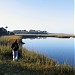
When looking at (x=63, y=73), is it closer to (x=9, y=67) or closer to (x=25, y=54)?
(x=9, y=67)

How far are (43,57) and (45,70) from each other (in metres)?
5.59

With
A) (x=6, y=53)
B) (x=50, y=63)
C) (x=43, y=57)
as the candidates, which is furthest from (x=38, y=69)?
(x=6, y=53)

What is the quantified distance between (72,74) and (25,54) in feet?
24.4

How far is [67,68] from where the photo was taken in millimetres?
17469

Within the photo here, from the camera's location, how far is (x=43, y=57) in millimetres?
22188

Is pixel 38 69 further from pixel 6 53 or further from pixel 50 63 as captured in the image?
pixel 6 53

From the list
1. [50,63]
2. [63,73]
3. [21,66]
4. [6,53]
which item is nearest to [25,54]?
[6,53]

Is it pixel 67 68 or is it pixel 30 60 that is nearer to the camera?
pixel 67 68

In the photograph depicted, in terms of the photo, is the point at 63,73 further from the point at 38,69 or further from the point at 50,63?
the point at 50,63

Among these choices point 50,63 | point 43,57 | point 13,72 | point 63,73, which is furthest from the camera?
point 43,57

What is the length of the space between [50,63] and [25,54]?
152 inches

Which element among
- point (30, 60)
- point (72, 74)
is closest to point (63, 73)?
point (72, 74)

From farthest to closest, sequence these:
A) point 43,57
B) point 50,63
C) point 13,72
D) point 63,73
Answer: point 43,57 → point 50,63 → point 63,73 → point 13,72

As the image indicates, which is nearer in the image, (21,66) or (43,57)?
(21,66)
